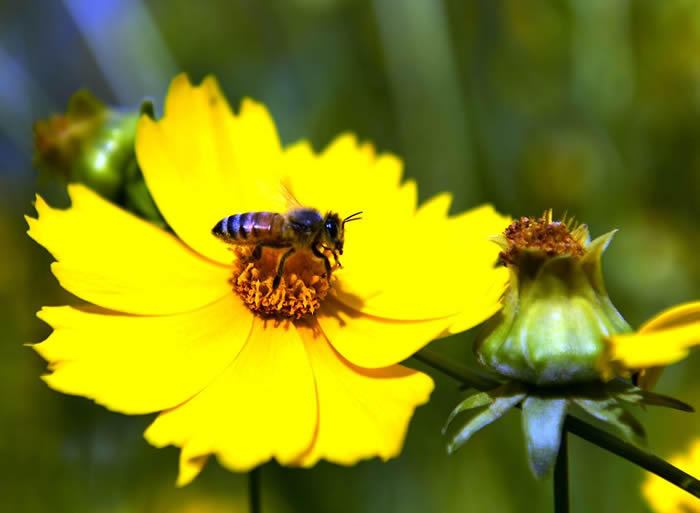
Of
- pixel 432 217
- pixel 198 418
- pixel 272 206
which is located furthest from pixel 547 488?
pixel 198 418

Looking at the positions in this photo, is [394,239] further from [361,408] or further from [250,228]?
[361,408]

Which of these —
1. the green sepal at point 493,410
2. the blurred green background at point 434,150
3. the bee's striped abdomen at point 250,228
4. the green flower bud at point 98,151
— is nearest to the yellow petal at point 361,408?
the green sepal at point 493,410

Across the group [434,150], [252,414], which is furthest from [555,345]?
[434,150]

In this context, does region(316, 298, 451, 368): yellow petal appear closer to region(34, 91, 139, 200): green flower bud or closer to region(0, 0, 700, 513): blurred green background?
region(34, 91, 139, 200): green flower bud

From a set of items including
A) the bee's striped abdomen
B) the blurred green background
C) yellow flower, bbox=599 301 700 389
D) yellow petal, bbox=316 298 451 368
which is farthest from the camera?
the blurred green background

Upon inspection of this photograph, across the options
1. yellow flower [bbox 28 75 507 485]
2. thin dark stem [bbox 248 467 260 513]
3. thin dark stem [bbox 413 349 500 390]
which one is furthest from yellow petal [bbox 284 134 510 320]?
thin dark stem [bbox 248 467 260 513]

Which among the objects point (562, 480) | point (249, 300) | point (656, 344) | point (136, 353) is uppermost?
point (249, 300)
